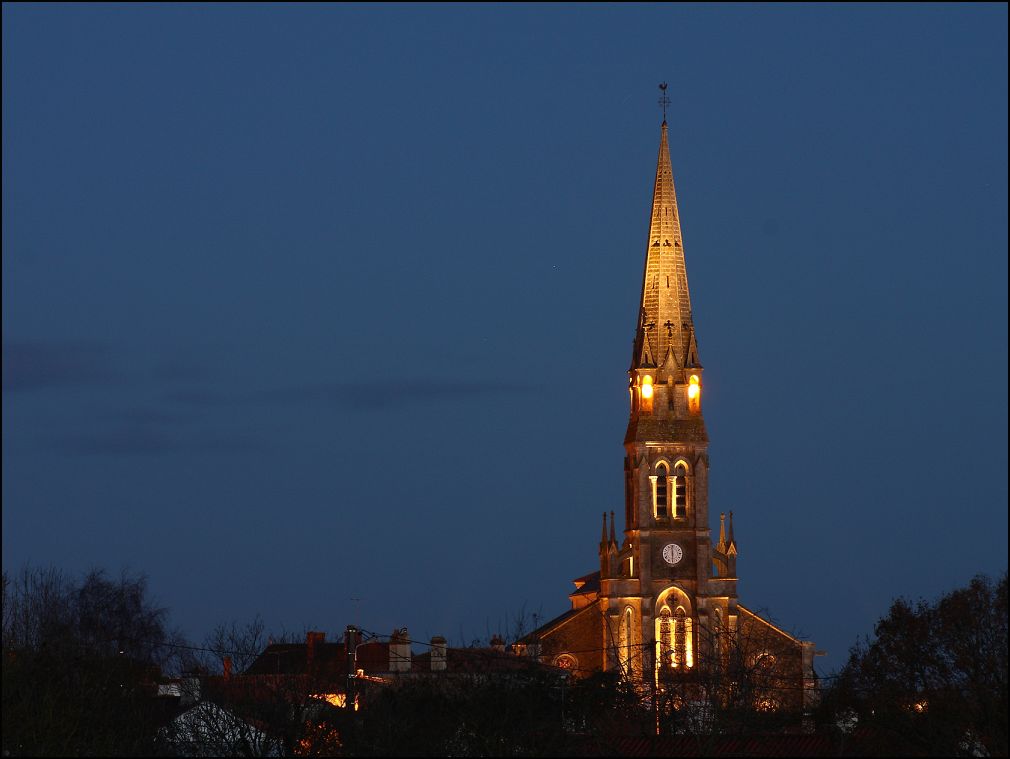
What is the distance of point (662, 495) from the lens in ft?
385

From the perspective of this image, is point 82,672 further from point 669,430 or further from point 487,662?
point 669,430

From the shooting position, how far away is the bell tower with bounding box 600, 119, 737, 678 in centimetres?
11556

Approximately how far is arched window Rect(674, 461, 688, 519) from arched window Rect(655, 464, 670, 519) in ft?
1.50

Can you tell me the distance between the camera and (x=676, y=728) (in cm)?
6769

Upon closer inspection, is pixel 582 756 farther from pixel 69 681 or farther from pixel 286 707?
pixel 69 681

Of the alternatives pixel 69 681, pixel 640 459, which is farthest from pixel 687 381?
pixel 69 681

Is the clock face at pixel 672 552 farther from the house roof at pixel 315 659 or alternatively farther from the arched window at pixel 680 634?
the house roof at pixel 315 659

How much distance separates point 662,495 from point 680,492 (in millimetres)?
1042

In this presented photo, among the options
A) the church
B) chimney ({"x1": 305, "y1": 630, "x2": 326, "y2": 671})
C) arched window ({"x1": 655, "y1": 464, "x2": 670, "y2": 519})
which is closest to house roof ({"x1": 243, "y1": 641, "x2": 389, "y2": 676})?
chimney ({"x1": 305, "y1": 630, "x2": 326, "y2": 671})

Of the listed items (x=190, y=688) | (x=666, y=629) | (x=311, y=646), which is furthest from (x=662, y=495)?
(x=190, y=688)

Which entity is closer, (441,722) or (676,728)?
(441,722)

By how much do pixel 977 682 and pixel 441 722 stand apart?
1705 cm

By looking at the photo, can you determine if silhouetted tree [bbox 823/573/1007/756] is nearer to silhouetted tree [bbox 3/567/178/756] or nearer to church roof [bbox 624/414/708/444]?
silhouetted tree [bbox 3/567/178/756]

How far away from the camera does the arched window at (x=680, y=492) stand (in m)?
117
